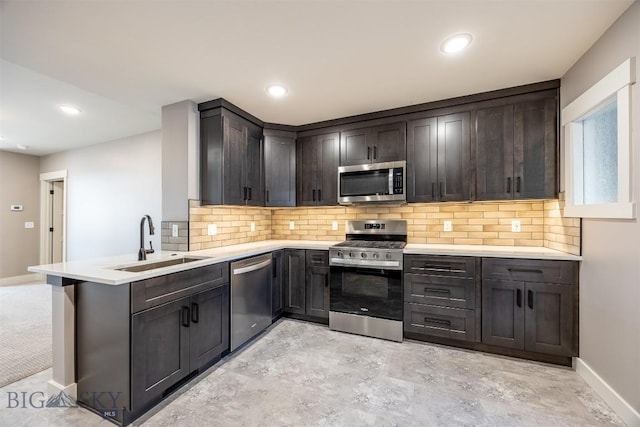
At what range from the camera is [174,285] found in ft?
6.25

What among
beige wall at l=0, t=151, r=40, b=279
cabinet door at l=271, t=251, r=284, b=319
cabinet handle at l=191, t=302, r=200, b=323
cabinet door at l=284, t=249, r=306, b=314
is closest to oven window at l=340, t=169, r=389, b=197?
cabinet door at l=284, t=249, r=306, b=314

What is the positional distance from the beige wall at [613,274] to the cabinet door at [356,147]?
1.78m

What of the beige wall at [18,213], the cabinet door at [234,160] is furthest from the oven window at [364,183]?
the beige wall at [18,213]

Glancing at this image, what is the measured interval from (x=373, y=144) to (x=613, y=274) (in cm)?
222

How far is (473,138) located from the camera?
8.84 ft

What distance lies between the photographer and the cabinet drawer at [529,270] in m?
2.19

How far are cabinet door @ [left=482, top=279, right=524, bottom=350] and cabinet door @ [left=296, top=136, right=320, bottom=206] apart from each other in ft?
6.82

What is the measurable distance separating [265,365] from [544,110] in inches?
131

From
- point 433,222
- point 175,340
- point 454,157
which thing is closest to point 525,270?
point 433,222

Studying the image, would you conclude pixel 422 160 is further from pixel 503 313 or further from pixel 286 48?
pixel 286 48

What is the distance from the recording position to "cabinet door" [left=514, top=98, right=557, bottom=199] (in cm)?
242

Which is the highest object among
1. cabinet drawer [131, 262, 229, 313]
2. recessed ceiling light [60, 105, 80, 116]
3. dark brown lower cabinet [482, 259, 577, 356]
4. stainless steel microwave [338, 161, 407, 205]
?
recessed ceiling light [60, 105, 80, 116]

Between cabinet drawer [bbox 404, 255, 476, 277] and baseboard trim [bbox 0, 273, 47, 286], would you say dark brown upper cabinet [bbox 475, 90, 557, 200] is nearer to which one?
cabinet drawer [bbox 404, 255, 476, 277]

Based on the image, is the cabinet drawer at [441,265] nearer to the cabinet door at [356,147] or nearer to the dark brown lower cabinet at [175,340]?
the cabinet door at [356,147]
